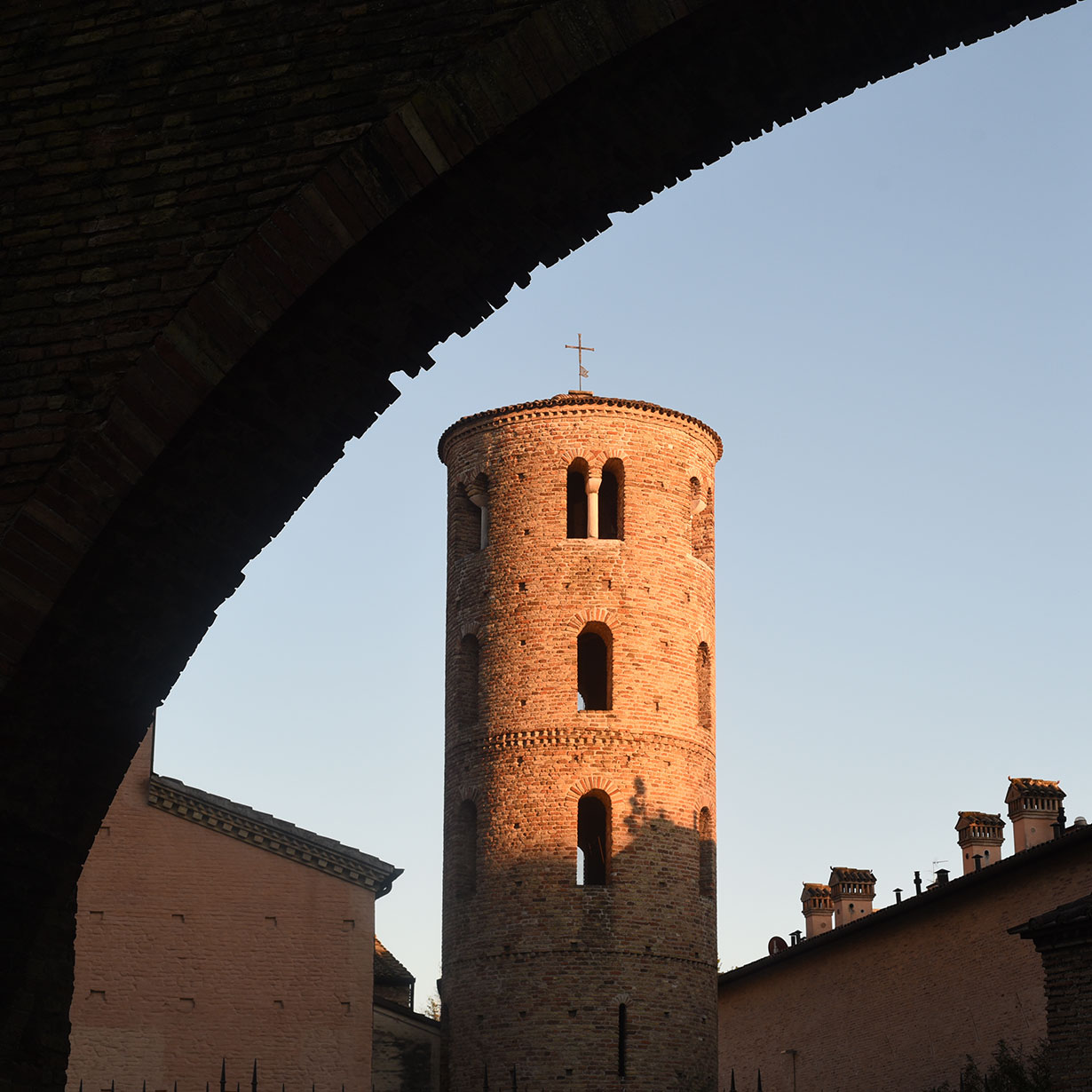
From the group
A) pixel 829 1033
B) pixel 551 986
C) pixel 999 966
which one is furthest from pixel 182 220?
pixel 829 1033

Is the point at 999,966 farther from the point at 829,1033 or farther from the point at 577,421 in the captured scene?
the point at 577,421

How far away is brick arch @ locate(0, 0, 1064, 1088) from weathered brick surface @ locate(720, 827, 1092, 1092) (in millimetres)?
16452

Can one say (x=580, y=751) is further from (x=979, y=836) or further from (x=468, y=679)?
(x=979, y=836)

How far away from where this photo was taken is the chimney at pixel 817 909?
36.4 meters

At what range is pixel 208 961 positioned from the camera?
22.5 meters

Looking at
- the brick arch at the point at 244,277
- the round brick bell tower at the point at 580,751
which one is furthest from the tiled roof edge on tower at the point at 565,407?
the brick arch at the point at 244,277

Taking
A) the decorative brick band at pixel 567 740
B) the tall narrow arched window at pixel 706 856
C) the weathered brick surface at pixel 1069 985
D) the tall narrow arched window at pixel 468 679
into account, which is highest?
the tall narrow arched window at pixel 468 679

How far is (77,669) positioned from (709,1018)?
910 inches

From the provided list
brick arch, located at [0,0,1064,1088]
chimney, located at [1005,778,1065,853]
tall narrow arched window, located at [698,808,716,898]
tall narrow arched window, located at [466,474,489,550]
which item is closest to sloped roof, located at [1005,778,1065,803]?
chimney, located at [1005,778,1065,853]

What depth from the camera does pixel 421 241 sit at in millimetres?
5496

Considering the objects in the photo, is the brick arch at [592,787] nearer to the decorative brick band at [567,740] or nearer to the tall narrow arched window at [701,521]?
the decorative brick band at [567,740]

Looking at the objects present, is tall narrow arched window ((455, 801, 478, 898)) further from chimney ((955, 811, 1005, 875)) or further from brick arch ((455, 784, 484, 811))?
chimney ((955, 811, 1005, 875))

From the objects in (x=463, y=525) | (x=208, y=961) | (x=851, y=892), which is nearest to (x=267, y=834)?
(x=208, y=961)

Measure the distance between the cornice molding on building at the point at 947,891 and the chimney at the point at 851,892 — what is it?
3.67m
